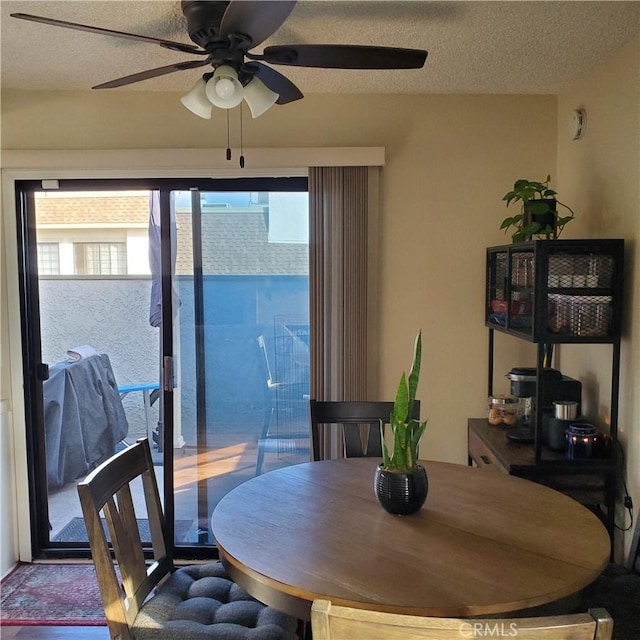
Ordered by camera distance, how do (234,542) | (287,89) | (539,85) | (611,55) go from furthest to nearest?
1. (539,85)
2. (611,55)
3. (287,89)
4. (234,542)

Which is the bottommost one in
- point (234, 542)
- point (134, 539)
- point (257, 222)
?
point (134, 539)

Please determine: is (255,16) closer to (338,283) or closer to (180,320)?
(338,283)

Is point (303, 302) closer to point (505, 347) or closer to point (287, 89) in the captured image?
point (505, 347)

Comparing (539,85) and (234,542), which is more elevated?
(539,85)

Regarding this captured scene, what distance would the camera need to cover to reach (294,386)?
3105 millimetres

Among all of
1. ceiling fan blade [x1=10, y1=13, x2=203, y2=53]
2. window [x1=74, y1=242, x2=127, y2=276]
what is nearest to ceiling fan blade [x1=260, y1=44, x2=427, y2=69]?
ceiling fan blade [x1=10, y1=13, x2=203, y2=53]

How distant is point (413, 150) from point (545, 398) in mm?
1400

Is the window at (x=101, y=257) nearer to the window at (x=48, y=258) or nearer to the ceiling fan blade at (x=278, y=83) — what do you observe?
the window at (x=48, y=258)

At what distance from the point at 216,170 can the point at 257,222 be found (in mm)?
342

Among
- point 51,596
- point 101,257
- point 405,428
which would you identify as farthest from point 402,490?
point 101,257

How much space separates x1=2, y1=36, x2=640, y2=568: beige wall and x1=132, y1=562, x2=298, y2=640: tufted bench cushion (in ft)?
4.78

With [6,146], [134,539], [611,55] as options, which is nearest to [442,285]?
[611,55]

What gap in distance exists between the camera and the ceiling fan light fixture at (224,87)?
1609mm

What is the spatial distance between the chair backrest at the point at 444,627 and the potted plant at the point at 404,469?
2.38ft
